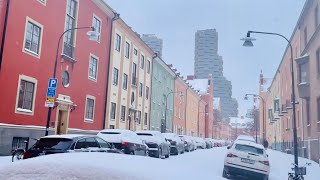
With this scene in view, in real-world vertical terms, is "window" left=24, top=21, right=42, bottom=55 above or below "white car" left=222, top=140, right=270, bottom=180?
above

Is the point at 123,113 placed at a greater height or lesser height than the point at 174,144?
greater

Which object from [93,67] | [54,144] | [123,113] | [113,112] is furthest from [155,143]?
[123,113]

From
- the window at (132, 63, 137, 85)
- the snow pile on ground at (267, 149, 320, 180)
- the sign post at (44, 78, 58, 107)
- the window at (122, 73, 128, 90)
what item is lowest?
the snow pile on ground at (267, 149, 320, 180)

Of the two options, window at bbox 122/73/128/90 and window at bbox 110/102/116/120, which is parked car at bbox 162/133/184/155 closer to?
window at bbox 110/102/116/120

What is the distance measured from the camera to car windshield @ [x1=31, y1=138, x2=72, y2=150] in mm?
10289

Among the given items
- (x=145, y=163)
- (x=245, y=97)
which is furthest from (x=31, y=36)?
(x=245, y=97)

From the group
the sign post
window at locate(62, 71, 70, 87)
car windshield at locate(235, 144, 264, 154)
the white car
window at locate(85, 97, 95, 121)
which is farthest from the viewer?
window at locate(85, 97, 95, 121)

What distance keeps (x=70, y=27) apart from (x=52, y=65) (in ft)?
11.7

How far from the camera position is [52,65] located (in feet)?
67.5

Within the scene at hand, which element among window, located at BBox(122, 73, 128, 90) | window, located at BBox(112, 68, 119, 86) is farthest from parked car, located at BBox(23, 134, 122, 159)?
window, located at BBox(122, 73, 128, 90)

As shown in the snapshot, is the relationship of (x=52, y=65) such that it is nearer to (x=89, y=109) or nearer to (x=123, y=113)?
(x=89, y=109)

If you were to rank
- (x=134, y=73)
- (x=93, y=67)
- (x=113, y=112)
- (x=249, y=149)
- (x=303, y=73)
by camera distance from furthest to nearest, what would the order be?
(x=134, y=73)
(x=113, y=112)
(x=303, y=73)
(x=93, y=67)
(x=249, y=149)

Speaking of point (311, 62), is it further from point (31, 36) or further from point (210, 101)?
point (210, 101)

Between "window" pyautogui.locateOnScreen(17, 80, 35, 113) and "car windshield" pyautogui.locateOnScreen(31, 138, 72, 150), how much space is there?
26.0 ft
